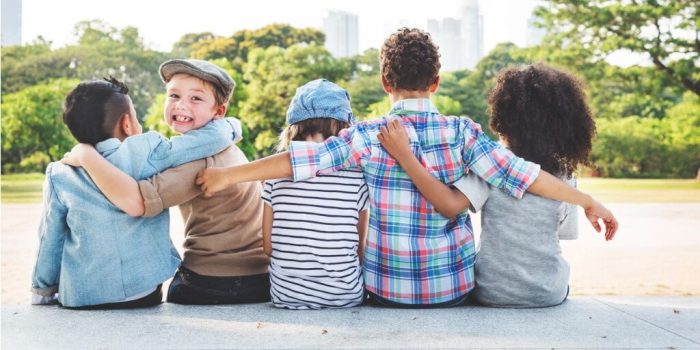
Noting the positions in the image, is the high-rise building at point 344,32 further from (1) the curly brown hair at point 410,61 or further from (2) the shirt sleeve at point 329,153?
(2) the shirt sleeve at point 329,153

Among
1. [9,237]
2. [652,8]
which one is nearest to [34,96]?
[9,237]

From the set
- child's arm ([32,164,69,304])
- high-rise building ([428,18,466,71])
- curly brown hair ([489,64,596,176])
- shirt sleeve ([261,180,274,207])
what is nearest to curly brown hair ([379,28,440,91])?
curly brown hair ([489,64,596,176])

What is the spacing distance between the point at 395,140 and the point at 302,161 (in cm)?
32

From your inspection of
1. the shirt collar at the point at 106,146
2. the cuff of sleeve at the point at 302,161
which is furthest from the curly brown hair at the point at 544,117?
the shirt collar at the point at 106,146

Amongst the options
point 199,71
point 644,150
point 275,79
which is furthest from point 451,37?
point 199,71

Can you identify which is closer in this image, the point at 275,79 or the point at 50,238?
the point at 50,238

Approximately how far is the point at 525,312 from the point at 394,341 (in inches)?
24.0

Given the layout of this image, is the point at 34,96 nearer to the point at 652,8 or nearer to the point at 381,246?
the point at 652,8

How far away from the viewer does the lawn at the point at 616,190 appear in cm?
1798

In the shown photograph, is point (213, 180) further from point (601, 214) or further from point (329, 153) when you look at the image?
point (601, 214)

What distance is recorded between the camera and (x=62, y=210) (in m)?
2.36

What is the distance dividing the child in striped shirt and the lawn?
16.1 meters

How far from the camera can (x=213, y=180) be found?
2334 mm

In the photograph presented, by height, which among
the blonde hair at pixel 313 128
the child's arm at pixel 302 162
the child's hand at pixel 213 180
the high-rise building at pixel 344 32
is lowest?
the child's hand at pixel 213 180
